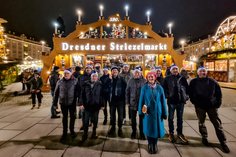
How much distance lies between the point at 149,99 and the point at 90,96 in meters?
1.69

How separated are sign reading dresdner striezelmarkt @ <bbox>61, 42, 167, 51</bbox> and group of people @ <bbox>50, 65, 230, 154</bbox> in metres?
8.15

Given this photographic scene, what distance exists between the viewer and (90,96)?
18.0ft

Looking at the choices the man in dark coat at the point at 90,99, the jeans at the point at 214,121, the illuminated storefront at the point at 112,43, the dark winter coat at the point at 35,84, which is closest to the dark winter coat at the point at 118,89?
the man in dark coat at the point at 90,99

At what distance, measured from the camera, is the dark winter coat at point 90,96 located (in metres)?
5.49

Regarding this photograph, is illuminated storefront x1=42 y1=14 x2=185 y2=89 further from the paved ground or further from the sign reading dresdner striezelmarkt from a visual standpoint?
the paved ground

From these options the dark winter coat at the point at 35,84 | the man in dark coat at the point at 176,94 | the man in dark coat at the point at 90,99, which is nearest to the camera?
the man in dark coat at the point at 176,94

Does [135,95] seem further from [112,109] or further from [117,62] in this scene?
[117,62]

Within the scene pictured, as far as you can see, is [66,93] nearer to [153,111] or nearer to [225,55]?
[153,111]

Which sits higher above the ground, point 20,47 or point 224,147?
point 20,47

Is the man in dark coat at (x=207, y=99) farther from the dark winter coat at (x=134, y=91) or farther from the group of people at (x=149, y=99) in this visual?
the dark winter coat at (x=134, y=91)

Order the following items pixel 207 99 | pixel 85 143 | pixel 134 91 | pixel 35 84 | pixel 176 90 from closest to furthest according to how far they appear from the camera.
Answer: pixel 207 99
pixel 85 143
pixel 176 90
pixel 134 91
pixel 35 84

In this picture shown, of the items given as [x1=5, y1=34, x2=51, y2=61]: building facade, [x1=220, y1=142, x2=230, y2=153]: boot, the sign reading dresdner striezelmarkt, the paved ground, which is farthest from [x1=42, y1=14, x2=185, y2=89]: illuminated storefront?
[x1=5, y1=34, x2=51, y2=61]: building facade

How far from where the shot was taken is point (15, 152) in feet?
15.4

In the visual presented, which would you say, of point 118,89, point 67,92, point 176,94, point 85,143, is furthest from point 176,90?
point 67,92
